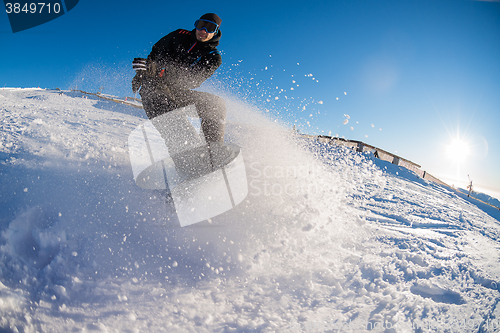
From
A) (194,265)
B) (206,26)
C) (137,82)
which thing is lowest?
(194,265)

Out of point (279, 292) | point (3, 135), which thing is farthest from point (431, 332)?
point (3, 135)

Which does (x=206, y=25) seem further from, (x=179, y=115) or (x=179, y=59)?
(x=179, y=115)

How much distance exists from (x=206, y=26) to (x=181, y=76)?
1.67 ft

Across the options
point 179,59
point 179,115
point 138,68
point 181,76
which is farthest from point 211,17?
point 179,115

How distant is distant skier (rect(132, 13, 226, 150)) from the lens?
192 centimetres

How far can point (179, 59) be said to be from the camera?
6.67 feet

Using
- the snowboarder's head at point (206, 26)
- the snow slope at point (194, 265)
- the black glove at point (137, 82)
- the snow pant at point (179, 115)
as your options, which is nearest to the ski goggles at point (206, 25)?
the snowboarder's head at point (206, 26)

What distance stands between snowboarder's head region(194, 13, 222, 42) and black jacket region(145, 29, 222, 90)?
0.17 feet

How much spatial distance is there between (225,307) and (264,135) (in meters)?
3.29

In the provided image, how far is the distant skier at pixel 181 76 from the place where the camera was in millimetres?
1923

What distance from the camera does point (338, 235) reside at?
200cm

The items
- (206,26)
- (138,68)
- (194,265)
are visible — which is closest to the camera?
(194,265)

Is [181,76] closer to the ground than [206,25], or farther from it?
closer to the ground

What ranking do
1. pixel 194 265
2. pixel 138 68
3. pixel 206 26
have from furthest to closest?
pixel 206 26 → pixel 138 68 → pixel 194 265
